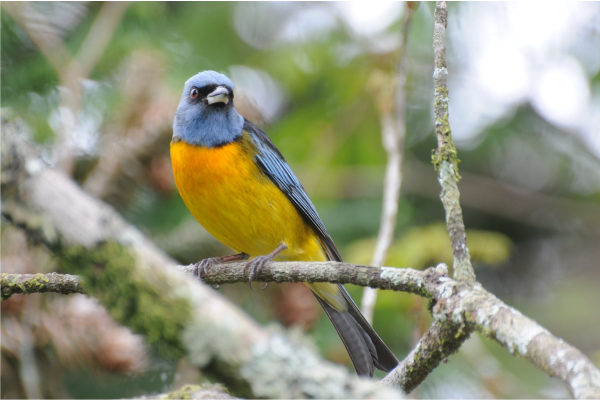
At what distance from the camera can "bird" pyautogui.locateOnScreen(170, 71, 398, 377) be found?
4.40 meters

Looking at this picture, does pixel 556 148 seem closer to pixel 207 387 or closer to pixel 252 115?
pixel 252 115

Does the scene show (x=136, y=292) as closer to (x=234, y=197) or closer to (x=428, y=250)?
(x=234, y=197)

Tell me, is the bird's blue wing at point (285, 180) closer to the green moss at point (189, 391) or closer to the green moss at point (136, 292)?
the green moss at point (189, 391)

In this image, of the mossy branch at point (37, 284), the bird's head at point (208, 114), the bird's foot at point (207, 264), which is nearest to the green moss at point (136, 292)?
the mossy branch at point (37, 284)

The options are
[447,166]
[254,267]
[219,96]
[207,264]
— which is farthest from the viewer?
[219,96]

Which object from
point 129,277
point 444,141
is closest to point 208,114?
point 444,141

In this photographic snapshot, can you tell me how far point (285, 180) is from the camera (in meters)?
4.86

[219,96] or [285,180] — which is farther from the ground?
[219,96]

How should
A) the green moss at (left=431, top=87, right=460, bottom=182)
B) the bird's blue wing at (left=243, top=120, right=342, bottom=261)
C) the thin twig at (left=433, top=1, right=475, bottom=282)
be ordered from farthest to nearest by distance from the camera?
the bird's blue wing at (left=243, top=120, right=342, bottom=261), the green moss at (left=431, top=87, right=460, bottom=182), the thin twig at (left=433, top=1, right=475, bottom=282)

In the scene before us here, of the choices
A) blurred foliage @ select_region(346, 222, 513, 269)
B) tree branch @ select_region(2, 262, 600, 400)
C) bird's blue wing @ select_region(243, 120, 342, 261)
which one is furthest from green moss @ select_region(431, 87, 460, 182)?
blurred foliage @ select_region(346, 222, 513, 269)

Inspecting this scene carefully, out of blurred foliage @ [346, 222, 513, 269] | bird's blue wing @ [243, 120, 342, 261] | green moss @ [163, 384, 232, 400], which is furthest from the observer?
blurred foliage @ [346, 222, 513, 269]

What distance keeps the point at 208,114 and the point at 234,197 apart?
0.88m

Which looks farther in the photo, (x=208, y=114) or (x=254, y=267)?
(x=208, y=114)

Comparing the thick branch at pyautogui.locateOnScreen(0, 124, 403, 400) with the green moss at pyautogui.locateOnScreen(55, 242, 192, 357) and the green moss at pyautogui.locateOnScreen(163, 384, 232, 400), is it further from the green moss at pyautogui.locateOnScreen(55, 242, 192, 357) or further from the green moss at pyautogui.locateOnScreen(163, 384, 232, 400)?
the green moss at pyautogui.locateOnScreen(163, 384, 232, 400)
